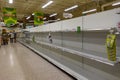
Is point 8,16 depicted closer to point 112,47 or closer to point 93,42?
point 93,42

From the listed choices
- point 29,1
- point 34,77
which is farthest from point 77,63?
point 29,1

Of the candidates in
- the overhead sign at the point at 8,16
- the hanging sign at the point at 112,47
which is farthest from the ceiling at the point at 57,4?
the hanging sign at the point at 112,47

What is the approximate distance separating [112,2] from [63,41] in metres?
8.32

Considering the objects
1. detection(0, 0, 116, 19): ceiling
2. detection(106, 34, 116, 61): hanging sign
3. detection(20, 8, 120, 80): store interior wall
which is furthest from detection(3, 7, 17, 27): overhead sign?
detection(106, 34, 116, 61): hanging sign

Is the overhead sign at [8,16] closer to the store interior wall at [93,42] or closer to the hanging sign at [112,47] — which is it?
the store interior wall at [93,42]

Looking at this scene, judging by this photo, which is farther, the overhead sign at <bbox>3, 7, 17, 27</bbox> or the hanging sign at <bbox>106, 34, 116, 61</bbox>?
the overhead sign at <bbox>3, 7, 17, 27</bbox>

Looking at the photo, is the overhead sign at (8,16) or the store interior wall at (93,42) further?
the overhead sign at (8,16)

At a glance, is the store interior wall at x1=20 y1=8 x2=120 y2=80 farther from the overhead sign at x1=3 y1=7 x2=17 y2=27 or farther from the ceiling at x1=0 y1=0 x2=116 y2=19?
the ceiling at x1=0 y1=0 x2=116 y2=19

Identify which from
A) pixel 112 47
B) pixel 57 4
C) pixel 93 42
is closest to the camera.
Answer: pixel 112 47

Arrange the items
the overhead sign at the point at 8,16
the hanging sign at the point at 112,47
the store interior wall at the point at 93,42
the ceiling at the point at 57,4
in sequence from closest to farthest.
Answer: the hanging sign at the point at 112,47 → the store interior wall at the point at 93,42 → the overhead sign at the point at 8,16 → the ceiling at the point at 57,4

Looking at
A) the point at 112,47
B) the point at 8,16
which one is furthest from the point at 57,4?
the point at 112,47

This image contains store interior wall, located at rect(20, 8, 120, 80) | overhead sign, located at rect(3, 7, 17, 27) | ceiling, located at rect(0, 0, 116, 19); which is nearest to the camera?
store interior wall, located at rect(20, 8, 120, 80)

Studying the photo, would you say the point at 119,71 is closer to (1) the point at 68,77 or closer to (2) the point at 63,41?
(1) the point at 68,77

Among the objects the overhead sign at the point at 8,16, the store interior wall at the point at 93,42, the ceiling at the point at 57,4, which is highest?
the ceiling at the point at 57,4
